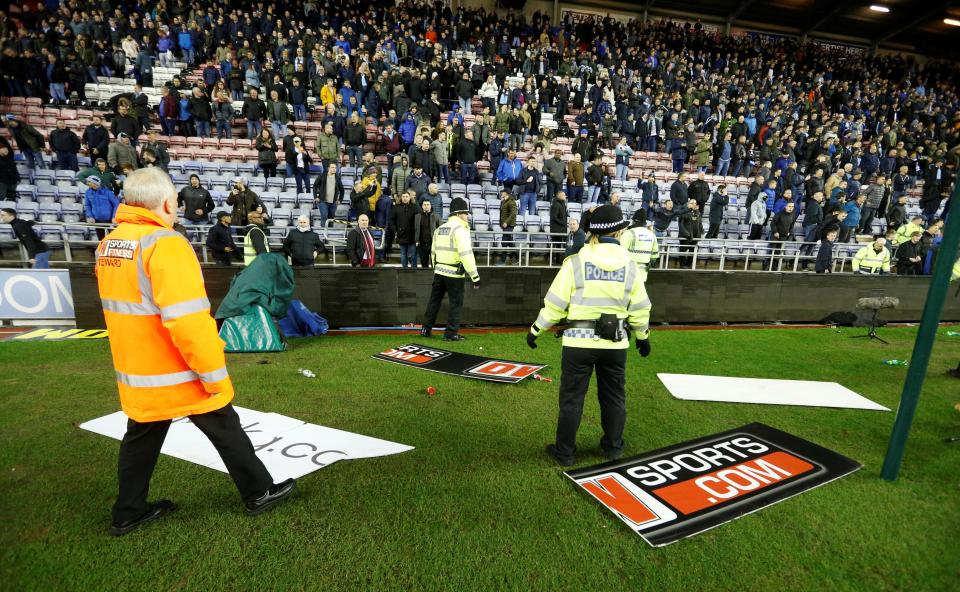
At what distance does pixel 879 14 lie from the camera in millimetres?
33781

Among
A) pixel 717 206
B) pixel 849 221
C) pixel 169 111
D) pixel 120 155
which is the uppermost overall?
pixel 169 111

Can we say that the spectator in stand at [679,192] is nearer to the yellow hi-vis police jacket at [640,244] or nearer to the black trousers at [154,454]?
the yellow hi-vis police jacket at [640,244]

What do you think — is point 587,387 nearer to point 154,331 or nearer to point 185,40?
point 154,331

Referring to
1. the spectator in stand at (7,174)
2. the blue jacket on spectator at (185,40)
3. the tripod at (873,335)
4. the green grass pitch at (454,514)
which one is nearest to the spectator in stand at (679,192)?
the tripod at (873,335)

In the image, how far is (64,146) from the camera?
40.3ft

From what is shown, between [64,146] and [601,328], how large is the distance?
15482 millimetres

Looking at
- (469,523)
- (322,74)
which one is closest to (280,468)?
(469,523)

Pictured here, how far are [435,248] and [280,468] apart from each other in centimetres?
428

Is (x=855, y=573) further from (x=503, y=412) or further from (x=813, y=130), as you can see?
(x=813, y=130)

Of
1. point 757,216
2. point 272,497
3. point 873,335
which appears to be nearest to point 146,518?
point 272,497

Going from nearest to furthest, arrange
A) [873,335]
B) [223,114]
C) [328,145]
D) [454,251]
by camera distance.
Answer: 1. [454,251]
2. [873,335]
3. [328,145]
4. [223,114]

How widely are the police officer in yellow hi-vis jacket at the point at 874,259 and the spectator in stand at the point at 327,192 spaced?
12818 millimetres

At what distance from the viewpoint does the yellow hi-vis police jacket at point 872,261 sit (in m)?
10.5

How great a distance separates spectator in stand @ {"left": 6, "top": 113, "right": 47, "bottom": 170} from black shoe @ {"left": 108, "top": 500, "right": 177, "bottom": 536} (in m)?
14.5
